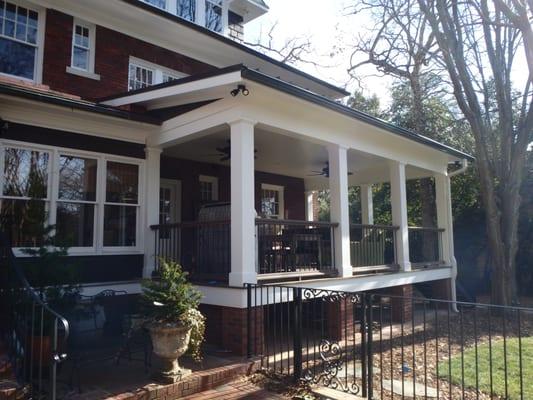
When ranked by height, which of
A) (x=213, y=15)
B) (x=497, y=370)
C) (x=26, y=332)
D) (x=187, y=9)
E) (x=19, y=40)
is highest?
(x=213, y=15)

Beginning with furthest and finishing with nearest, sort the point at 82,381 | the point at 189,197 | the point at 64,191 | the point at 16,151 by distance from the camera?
1. the point at 189,197
2. the point at 64,191
3. the point at 16,151
4. the point at 82,381

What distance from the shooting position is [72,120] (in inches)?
309

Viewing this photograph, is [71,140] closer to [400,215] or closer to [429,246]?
[400,215]

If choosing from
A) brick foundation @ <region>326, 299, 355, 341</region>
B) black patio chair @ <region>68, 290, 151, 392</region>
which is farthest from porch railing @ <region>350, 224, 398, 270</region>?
black patio chair @ <region>68, 290, 151, 392</region>

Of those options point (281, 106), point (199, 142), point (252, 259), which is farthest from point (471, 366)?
point (199, 142)

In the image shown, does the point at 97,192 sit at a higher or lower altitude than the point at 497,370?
Result: higher

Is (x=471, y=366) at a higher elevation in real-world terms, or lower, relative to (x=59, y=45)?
lower

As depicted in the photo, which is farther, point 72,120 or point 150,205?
point 150,205

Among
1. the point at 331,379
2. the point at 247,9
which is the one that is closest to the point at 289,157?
the point at 247,9

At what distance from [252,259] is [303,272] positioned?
1.44 m

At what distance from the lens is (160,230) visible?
8.84 metres

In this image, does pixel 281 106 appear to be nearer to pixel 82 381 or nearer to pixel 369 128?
pixel 369 128

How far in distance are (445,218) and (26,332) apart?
36.7ft

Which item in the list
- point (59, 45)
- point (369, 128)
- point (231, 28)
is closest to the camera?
point (59, 45)
